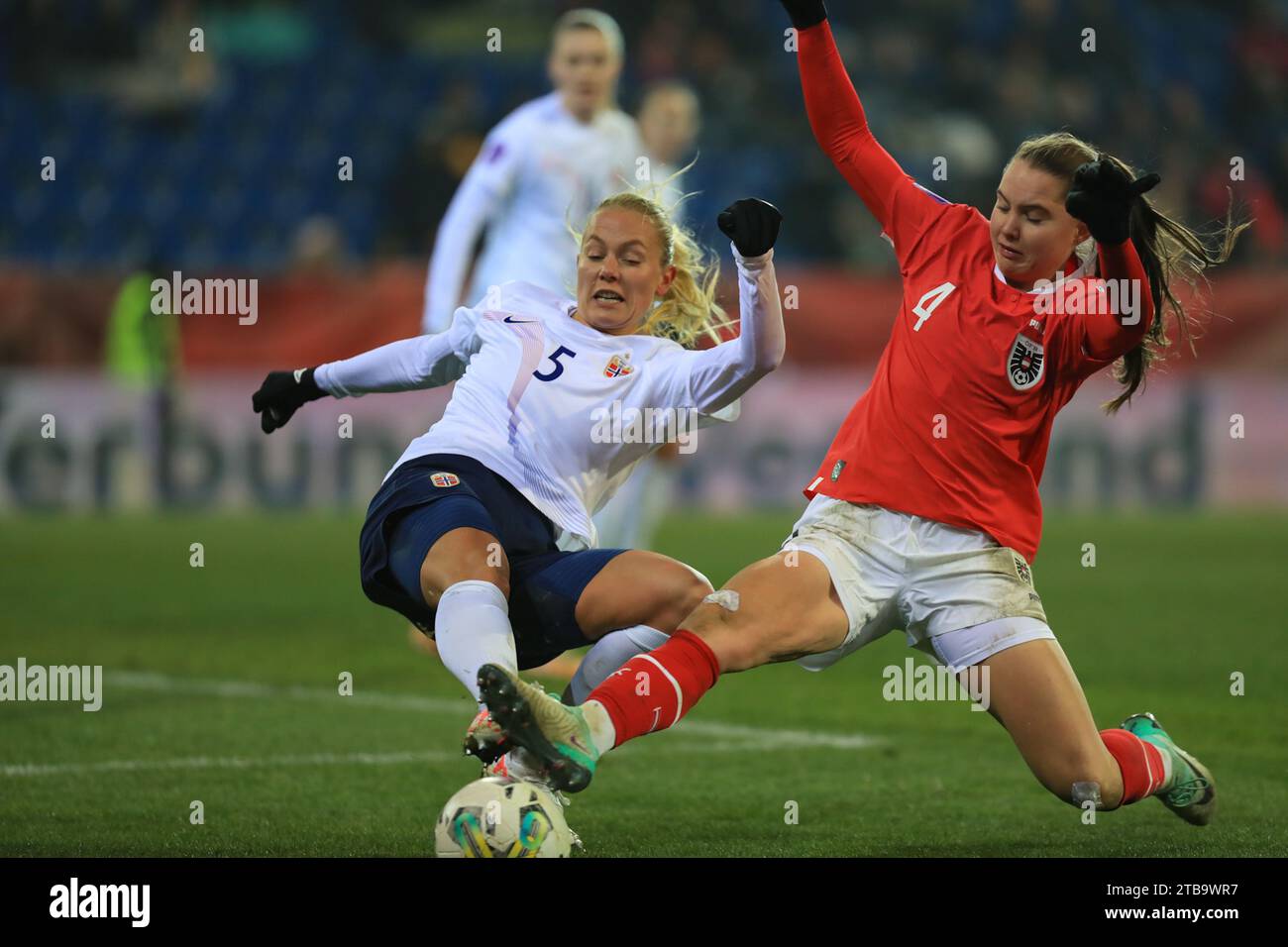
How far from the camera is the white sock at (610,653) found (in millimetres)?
4750

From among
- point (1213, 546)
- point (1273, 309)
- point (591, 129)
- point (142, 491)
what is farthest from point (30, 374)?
point (1273, 309)

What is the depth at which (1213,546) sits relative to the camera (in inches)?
529

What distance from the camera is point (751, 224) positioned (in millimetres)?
4391

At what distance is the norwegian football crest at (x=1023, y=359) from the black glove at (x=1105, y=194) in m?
0.45

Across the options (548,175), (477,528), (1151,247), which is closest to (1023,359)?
(1151,247)

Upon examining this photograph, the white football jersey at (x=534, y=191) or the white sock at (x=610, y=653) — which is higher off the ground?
the white football jersey at (x=534, y=191)

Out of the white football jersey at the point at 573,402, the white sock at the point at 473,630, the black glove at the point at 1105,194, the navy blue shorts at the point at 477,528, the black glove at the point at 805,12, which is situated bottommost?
the white sock at the point at 473,630

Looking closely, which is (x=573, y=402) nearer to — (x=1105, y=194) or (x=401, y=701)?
(x=1105, y=194)

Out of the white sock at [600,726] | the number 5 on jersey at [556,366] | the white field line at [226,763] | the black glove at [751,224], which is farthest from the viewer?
the white field line at [226,763]

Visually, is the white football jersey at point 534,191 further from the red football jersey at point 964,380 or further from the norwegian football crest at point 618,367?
the red football jersey at point 964,380

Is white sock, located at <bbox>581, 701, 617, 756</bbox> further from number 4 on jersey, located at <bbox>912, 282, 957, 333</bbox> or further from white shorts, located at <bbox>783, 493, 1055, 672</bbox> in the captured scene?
number 4 on jersey, located at <bbox>912, 282, 957, 333</bbox>

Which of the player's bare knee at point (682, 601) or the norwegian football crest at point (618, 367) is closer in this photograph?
the player's bare knee at point (682, 601)

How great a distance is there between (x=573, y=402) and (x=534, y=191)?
3.70 metres

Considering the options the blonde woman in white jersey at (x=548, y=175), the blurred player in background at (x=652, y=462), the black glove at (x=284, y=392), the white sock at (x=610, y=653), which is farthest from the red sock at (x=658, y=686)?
the blonde woman in white jersey at (x=548, y=175)
